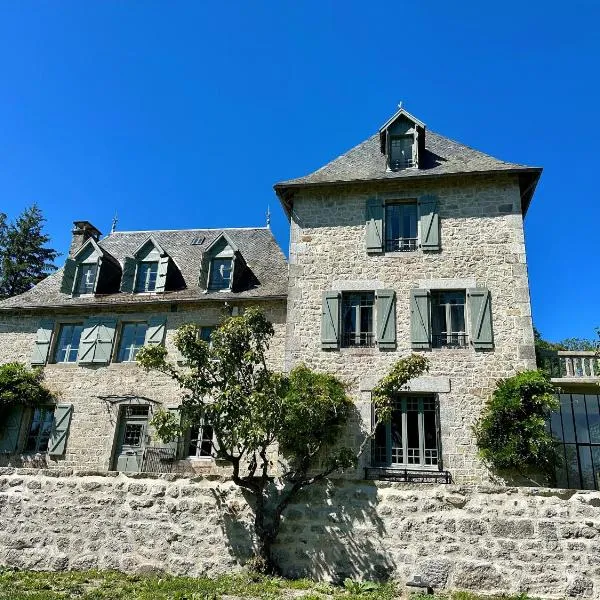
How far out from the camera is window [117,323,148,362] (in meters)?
15.5

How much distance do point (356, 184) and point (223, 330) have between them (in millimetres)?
6150

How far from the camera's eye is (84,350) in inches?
614

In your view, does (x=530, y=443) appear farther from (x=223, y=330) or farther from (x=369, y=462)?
(x=223, y=330)

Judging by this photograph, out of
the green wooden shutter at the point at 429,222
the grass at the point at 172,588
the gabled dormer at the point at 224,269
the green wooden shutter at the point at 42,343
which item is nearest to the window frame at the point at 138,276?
the gabled dormer at the point at 224,269

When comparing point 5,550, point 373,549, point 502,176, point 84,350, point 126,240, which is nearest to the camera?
point 373,549

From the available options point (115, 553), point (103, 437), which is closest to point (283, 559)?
point (115, 553)

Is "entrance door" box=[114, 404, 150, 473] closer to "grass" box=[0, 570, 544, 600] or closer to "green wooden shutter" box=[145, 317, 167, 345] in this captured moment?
"green wooden shutter" box=[145, 317, 167, 345]

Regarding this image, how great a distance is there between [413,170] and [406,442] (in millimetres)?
6809

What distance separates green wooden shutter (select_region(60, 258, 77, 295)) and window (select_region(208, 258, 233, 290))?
15.0 ft

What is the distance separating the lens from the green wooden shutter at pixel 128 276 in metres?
16.5

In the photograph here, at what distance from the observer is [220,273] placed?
52.1 ft

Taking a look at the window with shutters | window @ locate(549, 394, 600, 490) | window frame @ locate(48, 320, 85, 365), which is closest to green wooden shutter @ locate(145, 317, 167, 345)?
window frame @ locate(48, 320, 85, 365)

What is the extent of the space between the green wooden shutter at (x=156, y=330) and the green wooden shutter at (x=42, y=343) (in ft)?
9.99

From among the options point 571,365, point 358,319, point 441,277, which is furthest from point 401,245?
point 571,365
